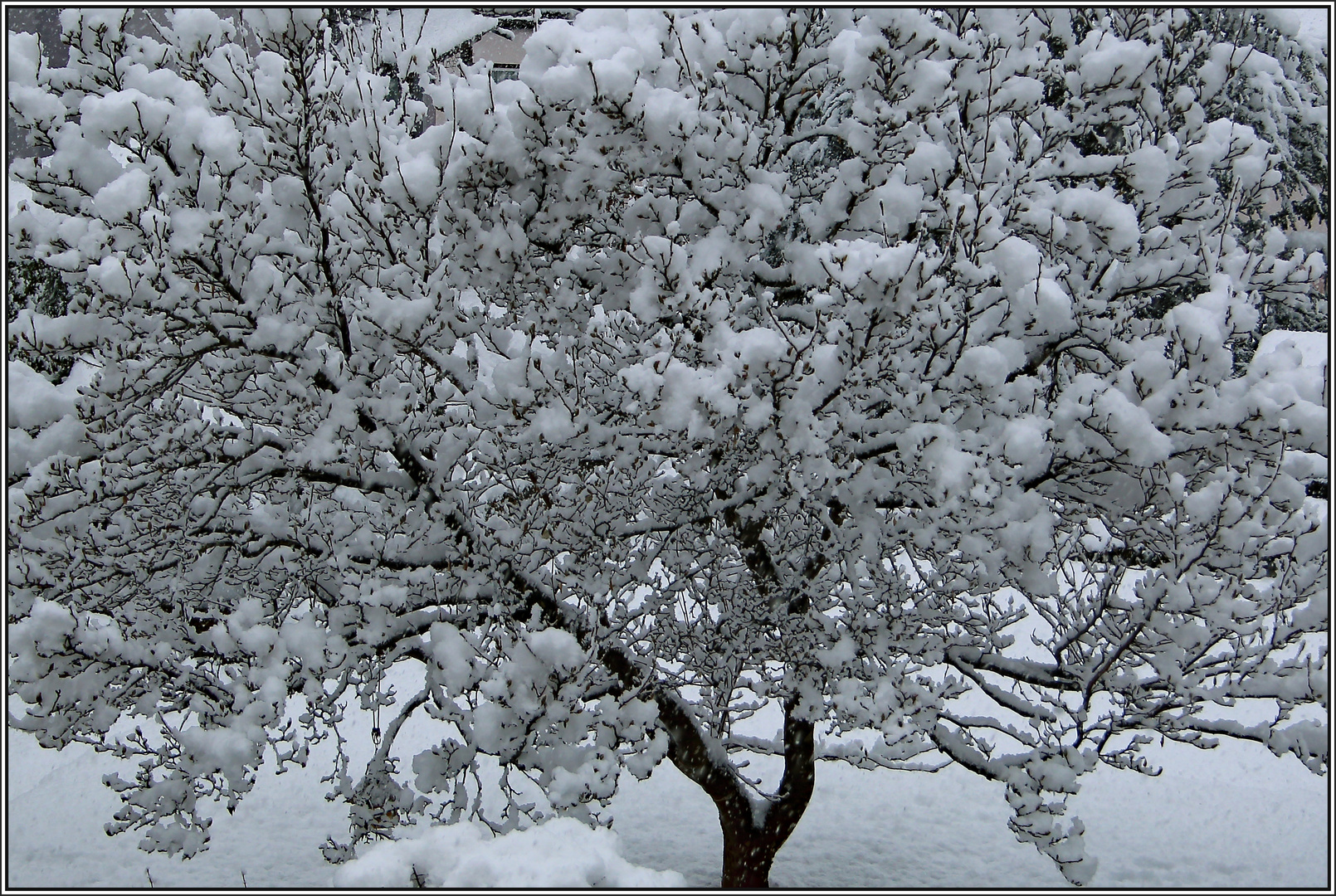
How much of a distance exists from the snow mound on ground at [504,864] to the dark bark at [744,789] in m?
1.97

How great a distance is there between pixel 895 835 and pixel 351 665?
5.89m

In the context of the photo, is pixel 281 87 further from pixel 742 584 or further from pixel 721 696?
pixel 721 696

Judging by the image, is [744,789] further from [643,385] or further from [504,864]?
[643,385]

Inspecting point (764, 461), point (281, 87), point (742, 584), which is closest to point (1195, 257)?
point (764, 461)

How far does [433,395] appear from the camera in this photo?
510 centimetres

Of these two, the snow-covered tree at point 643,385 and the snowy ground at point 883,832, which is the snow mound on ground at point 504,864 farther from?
the snowy ground at point 883,832

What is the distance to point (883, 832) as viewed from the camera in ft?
29.6

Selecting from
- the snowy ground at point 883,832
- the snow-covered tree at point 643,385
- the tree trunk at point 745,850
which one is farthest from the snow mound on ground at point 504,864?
the snowy ground at point 883,832

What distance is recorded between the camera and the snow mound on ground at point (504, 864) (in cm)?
341

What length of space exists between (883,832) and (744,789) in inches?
142

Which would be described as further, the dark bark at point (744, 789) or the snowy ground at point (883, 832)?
the snowy ground at point (883, 832)

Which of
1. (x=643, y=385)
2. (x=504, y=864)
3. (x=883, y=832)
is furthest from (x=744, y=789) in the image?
(x=883, y=832)

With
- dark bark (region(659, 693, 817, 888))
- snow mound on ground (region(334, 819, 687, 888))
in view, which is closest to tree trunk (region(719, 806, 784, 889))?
dark bark (region(659, 693, 817, 888))

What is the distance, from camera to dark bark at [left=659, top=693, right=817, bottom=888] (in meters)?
5.68
